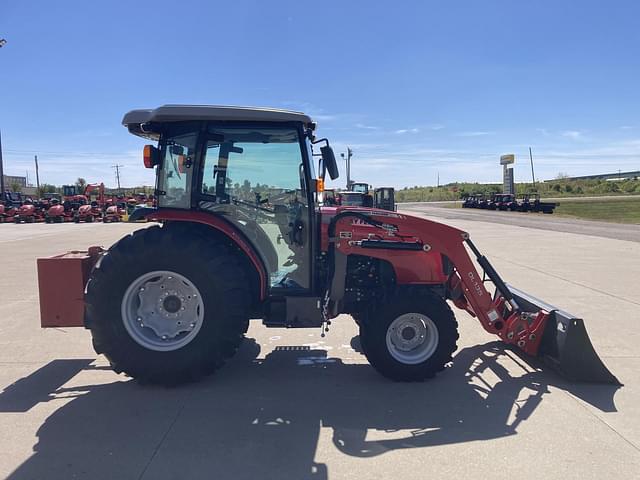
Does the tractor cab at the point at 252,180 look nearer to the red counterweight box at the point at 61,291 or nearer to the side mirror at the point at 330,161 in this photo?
the side mirror at the point at 330,161

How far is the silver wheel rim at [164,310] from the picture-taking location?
4.24 metres

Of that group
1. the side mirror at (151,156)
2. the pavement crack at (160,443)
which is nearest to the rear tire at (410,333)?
the pavement crack at (160,443)

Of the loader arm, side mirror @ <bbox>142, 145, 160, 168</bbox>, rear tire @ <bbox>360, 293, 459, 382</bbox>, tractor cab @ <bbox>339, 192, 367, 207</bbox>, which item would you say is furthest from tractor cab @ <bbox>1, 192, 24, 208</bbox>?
rear tire @ <bbox>360, 293, 459, 382</bbox>

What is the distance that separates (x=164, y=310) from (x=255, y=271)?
0.87m

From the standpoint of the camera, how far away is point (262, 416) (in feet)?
12.2

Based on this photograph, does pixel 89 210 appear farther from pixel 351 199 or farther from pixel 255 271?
pixel 255 271

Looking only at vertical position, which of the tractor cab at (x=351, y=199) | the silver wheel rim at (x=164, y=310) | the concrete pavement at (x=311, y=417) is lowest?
the concrete pavement at (x=311, y=417)

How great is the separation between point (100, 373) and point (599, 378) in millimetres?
4599

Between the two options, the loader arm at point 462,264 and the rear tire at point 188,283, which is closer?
the rear tire at point 188,283

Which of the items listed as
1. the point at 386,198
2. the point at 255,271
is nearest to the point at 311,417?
the point at 255,271

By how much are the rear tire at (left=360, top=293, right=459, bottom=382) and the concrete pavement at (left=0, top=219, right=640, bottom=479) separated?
0.16 metres

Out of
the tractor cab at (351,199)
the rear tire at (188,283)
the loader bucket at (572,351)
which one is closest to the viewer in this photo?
the rear tire at (188,283)

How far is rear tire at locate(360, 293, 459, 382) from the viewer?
4254mm

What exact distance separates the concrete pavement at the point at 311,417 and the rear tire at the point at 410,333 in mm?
161
